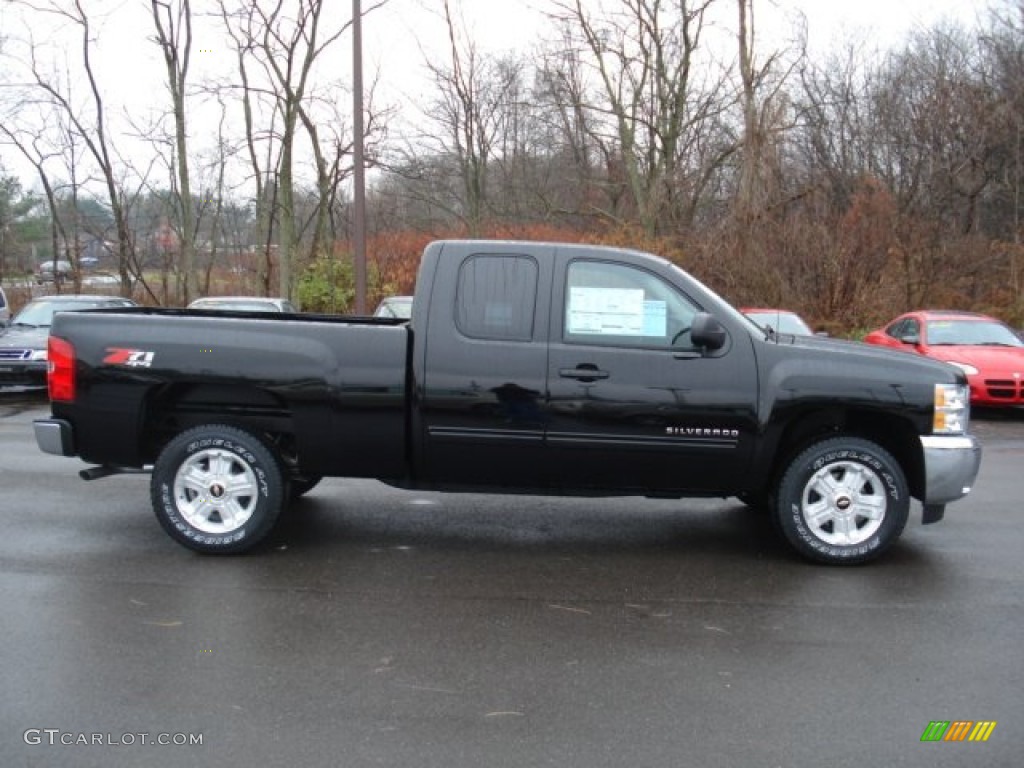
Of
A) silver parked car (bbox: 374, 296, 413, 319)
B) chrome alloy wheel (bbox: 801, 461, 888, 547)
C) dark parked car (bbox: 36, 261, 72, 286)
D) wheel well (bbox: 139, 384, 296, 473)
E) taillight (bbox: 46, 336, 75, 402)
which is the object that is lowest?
chrome alloy wheel (bbox: 801, 461, 888, 547)

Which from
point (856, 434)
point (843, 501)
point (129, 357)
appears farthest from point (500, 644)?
point (129, 357)

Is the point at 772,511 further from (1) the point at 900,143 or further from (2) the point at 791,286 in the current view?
(1) the point at 900,143

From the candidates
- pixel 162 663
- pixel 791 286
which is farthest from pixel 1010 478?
pixel 791 286

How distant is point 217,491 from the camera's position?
5434 mm

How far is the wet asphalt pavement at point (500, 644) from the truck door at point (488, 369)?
0.66m

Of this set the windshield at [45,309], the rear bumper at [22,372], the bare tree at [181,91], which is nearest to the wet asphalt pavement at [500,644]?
the rear bumper at [22,372]

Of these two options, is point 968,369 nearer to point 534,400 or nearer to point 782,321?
point 782,321

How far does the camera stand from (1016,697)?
3.68 m

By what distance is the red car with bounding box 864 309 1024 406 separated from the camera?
12031 millimetres

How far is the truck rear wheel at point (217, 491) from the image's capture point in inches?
213

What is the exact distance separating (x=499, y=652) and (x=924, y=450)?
2.91m

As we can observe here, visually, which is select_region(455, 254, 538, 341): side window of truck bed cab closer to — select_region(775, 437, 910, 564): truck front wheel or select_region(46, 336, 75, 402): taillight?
select_region(775, 437, 910, 564): truck front wheel

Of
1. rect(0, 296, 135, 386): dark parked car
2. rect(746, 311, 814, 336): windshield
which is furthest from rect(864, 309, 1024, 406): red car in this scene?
rect(0, 296, 135, 386): dark parked car

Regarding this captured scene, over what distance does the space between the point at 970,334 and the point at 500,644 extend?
11.5 metres
